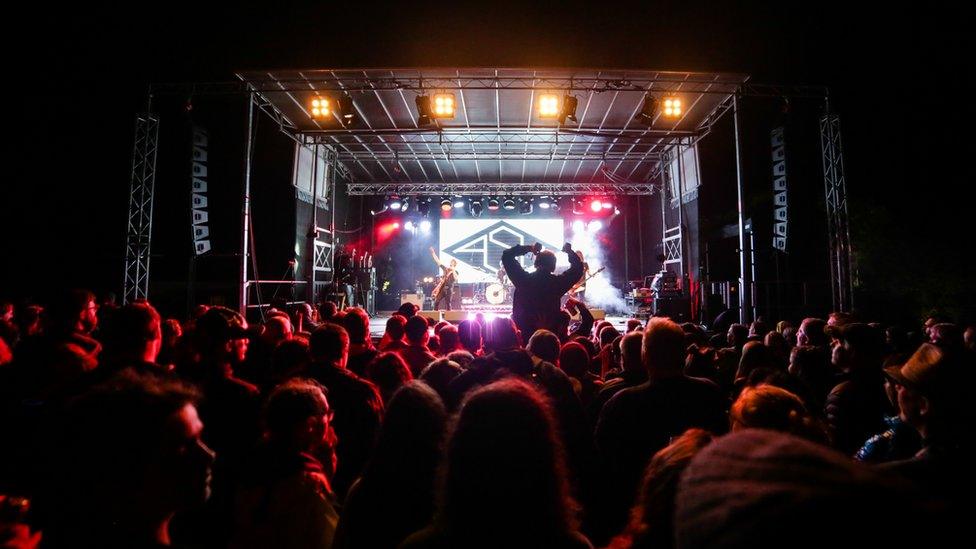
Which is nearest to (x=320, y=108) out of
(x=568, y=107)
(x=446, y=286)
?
(x=568, y=107)

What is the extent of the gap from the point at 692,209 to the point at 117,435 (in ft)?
48.5

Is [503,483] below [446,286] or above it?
below

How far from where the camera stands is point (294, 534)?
5.02 feet

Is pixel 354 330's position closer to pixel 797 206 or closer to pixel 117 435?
pixel 117 435

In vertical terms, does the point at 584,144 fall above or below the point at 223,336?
above

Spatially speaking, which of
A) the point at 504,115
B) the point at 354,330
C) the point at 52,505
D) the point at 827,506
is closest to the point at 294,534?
the point at 52,505

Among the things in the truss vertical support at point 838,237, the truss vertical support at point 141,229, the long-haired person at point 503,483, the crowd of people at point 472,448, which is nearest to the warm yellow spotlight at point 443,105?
the truss vertical support at point 141,229

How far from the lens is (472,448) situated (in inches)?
43.5

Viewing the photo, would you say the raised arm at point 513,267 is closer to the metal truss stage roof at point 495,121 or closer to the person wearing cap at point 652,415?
the person wearing cap at point 652,415

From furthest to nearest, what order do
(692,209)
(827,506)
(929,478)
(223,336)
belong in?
(692,209) → (223,336) → (929,478) → (827,506)

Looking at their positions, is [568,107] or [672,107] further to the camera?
[672,107]

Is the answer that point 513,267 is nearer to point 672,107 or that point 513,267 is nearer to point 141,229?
point 672,107

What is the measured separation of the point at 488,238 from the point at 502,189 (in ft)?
6.70

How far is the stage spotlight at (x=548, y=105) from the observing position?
35.7 ft
